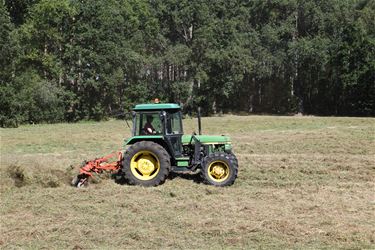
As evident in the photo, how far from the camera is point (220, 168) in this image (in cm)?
1020

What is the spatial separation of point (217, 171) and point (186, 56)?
2949cm

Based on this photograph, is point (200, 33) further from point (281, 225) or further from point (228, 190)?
point (281, 225)

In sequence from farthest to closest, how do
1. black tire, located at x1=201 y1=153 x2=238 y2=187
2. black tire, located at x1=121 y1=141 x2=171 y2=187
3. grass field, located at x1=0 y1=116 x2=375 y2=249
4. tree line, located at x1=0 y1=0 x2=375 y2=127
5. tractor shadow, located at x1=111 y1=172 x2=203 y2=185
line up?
1. tree line, located at x1=0 y1=0 x2=375 y2=127
2. tractor shadow, located at x1=111 y1=172 x2=203 y2=185
3. black tire, located at x1=121 y1=141 x2=171 y2=187
4. black tire, located at x1=201 y1=153 x2=238 y2=187
5. grass field, located at x1=0 y1=116 x2=375 y2=249

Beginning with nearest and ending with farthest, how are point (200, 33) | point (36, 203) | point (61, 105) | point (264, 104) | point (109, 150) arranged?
1. point (36, 203)
2. point (109, 150)
3. point (61, 105)
4. point (200, 33)
5. point (264, 104)

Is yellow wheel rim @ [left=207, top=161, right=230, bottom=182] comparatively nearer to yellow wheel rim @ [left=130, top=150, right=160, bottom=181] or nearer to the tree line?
yellow wheel rim @ [left=130, top=150, right=160, bottom=181]

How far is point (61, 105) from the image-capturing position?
114 feet

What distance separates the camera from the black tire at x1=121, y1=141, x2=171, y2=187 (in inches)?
400

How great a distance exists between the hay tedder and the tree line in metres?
21.6

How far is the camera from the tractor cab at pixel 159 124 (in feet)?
34.1

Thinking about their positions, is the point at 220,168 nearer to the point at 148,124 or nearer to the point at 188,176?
the point at 188,176

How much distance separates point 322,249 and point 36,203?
5095 millimetres

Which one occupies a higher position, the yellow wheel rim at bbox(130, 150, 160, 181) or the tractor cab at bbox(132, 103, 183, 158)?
the tractor cab at bbox(132, 103, 183, 158)

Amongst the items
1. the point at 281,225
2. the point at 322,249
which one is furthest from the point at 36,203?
the point at 322,249

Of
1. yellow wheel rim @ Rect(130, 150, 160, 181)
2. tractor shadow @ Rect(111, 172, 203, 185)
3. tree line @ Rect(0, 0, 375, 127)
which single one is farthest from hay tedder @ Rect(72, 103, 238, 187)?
tree line @ Rect(0, 0, 375, 127)
